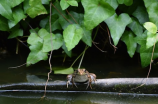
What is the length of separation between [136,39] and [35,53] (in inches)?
30.4

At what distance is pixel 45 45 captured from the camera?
163 cm

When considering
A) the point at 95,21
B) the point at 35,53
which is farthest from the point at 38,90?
the point at 95,21

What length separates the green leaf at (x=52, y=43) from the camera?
1621 mm

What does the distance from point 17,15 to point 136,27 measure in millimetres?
963

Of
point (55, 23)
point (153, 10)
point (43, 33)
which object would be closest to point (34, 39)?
point (43, 33)

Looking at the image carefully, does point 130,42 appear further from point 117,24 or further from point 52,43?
point 52,43

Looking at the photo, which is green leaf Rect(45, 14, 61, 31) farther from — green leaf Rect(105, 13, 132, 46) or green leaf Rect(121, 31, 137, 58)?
green leaf Rect(121, 31, 137, 58)

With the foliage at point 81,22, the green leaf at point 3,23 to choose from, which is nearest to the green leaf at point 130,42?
the foliage at point 81,22

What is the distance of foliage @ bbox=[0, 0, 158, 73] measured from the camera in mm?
1462

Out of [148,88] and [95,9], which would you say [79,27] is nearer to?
[95,9]

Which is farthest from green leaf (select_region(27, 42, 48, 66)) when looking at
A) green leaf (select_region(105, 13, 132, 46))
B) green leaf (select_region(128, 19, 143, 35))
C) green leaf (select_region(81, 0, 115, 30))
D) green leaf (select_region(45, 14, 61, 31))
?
green leaf (select_region(128, 19, 143, 35))

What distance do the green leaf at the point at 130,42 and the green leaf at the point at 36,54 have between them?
0.64m

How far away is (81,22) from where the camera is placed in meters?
1.69

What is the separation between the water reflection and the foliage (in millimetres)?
271
